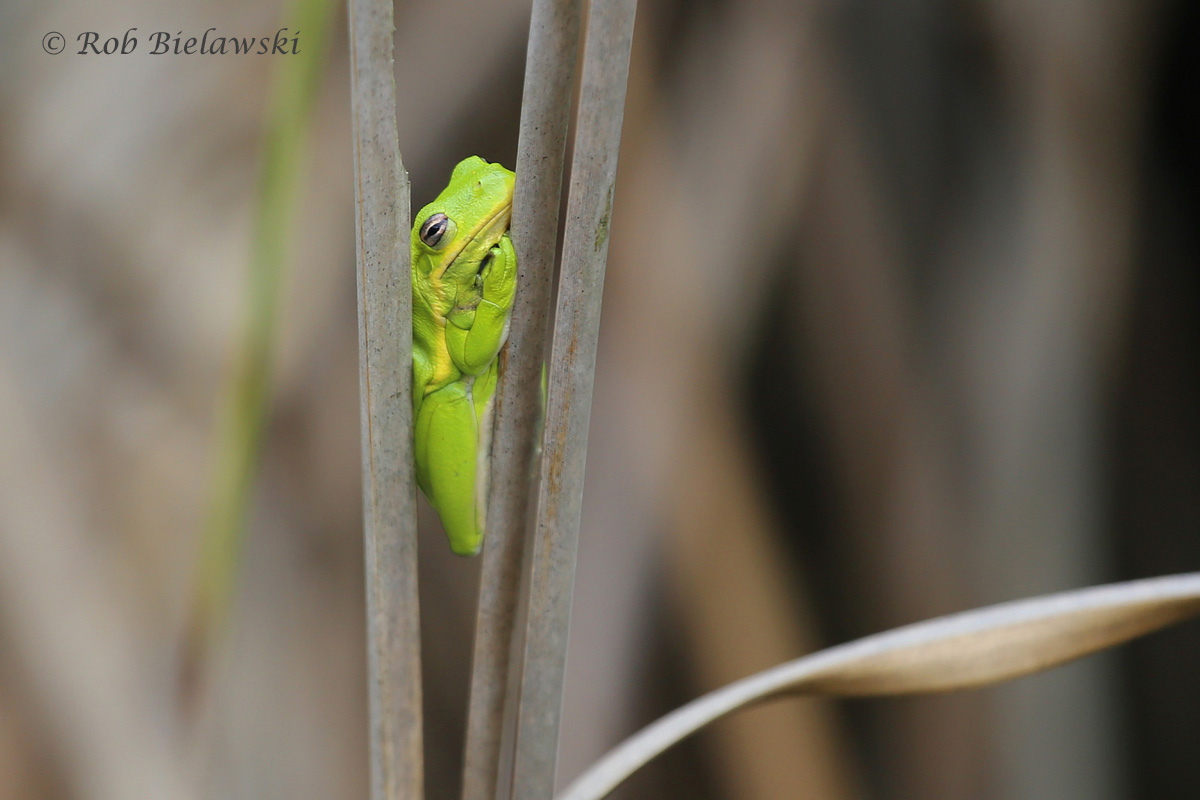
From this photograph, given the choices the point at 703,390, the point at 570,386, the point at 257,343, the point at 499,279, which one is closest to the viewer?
the point at 570,386

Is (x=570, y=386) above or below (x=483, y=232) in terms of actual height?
below

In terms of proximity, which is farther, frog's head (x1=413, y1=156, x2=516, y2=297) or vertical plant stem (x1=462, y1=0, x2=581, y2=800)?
frog's head (x1=413, y1=156, x2=516, y2=297)

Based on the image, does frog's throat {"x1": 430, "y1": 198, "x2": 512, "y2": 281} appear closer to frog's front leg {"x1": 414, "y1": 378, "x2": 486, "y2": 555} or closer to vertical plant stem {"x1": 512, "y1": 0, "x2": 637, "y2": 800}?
frog's front leg {"x1": 414, "y1": 378, "x2": 486, "y2": 555}

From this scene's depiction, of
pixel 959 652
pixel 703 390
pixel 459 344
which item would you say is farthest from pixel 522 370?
pixel 703 390

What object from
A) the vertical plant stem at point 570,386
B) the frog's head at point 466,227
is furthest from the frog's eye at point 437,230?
the vertical plant stem at point 570,386

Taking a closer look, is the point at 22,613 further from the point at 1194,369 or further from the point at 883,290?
the point at 1194,369

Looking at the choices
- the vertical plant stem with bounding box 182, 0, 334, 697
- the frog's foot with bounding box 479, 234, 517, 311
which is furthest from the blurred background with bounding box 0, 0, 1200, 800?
the frog's foot with bounding box 479, 234, 517, 311

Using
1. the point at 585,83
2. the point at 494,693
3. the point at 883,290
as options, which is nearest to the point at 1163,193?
the point at 883,290

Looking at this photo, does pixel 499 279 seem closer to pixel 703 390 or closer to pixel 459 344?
pixel 459 344
